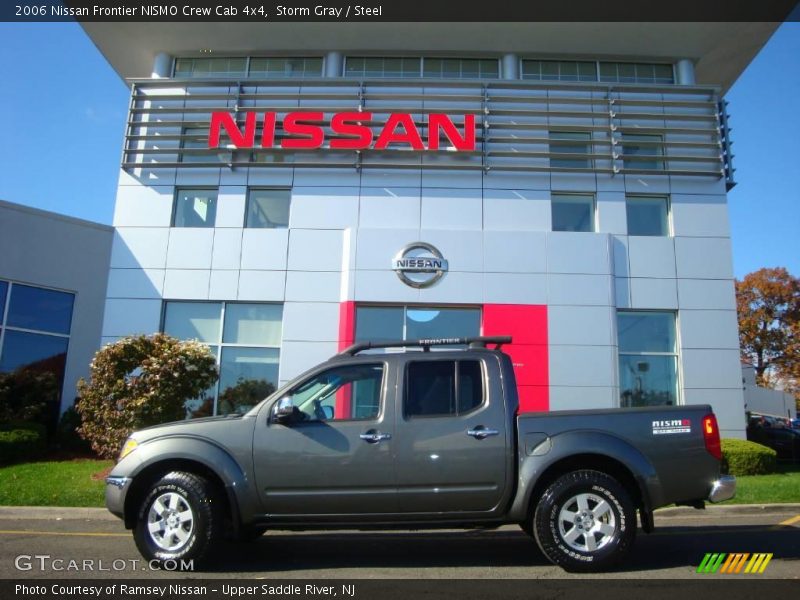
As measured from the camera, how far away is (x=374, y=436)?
537 centimetres

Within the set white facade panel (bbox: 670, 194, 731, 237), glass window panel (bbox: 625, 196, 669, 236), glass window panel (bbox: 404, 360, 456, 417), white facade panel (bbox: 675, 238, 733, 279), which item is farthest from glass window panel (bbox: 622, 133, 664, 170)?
glass window panel (bbox: 404, 360, 456, 417)

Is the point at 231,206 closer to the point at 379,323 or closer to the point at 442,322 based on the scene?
the point at 379,323

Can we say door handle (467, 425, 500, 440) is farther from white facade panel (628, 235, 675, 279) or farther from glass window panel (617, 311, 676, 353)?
white facade panel (628, 235, 675, 279)

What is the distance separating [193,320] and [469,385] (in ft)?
36.9

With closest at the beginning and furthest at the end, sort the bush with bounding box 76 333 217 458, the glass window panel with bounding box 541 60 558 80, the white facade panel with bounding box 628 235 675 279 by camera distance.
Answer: the bush with bounding box 76 333 217 458 < the white facade panel with bounding box 628 235 675 279 < the glass window panel with bounding box 541 60 558 80

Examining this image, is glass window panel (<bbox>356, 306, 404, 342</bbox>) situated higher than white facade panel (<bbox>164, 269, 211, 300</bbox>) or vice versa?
white facade panel (<bbox>164, 269, 211, 300</bbox>)

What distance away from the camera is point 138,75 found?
64.3 feet

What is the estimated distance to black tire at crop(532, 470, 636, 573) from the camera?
5.11m

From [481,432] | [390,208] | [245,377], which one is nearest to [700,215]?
[390,208]

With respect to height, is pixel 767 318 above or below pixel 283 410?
above

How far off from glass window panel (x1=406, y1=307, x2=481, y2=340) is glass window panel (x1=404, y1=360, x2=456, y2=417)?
8.92 metres

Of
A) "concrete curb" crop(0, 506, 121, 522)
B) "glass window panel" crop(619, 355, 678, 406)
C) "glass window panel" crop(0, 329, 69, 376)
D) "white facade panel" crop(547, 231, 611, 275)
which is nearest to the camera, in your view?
"concrete curb" crop(0, 506, 121, 522)

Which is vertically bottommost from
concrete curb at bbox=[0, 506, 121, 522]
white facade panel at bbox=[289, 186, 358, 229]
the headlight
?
concrete curb at bbox=[0, 506, 121, 522]

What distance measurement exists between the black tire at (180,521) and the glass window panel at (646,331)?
11.9 meters
